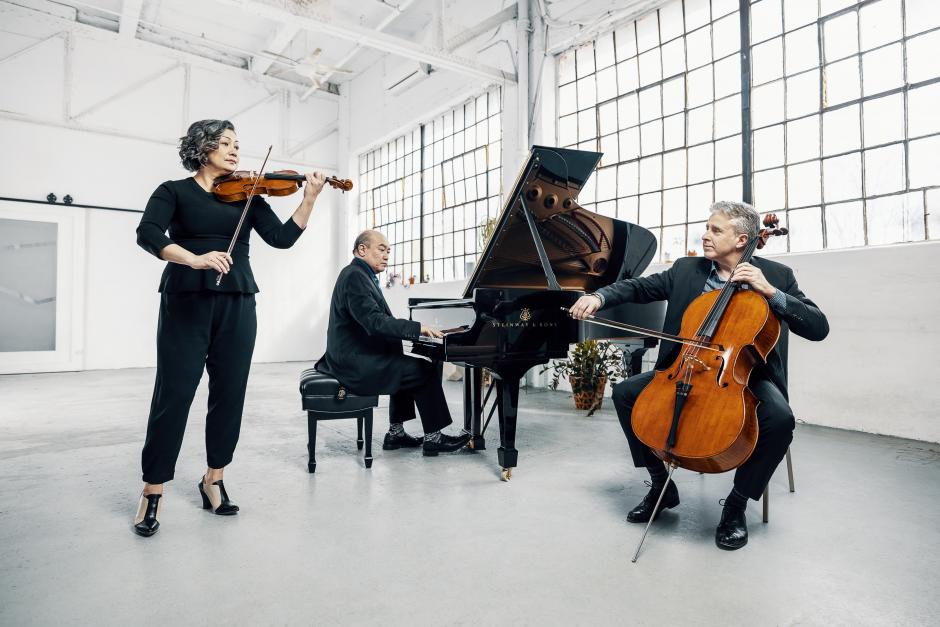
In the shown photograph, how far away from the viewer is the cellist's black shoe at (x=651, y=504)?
197cm

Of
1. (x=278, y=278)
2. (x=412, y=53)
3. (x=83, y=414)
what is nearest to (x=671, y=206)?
(x=412, y=53)

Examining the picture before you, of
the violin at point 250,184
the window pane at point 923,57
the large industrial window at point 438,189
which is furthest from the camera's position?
the large industrial window at point 438,189

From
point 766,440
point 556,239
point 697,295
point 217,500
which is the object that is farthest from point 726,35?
point 217,500

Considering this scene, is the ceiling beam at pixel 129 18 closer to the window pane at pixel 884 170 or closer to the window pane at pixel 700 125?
the window pane at pixel 700 125

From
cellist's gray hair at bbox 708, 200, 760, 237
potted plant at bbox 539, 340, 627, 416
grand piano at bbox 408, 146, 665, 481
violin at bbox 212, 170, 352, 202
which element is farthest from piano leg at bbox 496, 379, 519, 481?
potted plant at bbox 539, 340, 627, 416

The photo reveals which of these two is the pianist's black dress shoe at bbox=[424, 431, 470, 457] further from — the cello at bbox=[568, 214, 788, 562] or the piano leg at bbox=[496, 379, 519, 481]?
the cello at bbox=[568, 214, 788, 562]

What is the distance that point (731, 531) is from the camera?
69.7 inches

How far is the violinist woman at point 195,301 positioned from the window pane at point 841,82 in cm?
383

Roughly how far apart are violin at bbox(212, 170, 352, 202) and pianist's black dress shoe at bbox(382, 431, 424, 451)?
1.58 metres

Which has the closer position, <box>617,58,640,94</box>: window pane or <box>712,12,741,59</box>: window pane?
<box>712,12,741,59</box>: window pane

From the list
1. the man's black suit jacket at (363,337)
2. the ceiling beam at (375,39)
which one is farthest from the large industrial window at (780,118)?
the man's black suit jacket at (363,337)

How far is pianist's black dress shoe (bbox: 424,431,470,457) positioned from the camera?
9.57 ft

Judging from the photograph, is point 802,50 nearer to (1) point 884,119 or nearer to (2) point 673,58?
(1) point 884,119

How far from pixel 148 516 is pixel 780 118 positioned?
469cm
